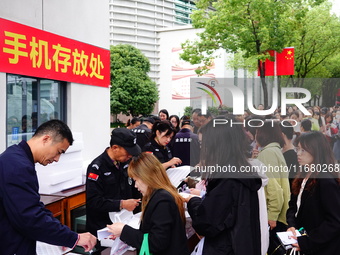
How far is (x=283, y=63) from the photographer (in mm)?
12695

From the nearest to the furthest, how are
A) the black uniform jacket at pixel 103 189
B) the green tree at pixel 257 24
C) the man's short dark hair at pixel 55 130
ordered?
the man's short dark hair at pixel 55 130 → the black uniform jacket at pixel 103 189 → the green tree at pixel 257 24

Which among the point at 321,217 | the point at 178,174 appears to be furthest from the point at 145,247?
the point at 178,174

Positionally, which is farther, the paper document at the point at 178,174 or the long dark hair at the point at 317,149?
the paper document at the point at 178,174

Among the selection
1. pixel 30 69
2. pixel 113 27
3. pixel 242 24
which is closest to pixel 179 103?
pixel 113 27

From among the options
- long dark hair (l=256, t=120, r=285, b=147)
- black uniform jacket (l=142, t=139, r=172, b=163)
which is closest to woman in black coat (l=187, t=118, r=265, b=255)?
long dark hair (l=256, t=120, r=285, b=147)

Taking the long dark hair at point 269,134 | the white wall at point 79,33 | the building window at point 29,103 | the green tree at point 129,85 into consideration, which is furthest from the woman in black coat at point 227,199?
the green tree at point 129,85

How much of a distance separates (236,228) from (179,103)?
38.3 meters

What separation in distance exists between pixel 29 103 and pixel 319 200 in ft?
13.4

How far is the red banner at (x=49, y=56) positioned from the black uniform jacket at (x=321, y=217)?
12.4 feet

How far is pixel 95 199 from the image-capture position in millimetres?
2475

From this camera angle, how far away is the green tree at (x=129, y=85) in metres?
22.8

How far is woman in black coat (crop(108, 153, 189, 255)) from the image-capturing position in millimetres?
1790

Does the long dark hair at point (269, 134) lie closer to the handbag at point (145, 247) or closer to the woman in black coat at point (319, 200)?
the woman in black coat at point (319, 200)

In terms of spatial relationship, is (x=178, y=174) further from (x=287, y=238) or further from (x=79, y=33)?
(x=79, y=33)
